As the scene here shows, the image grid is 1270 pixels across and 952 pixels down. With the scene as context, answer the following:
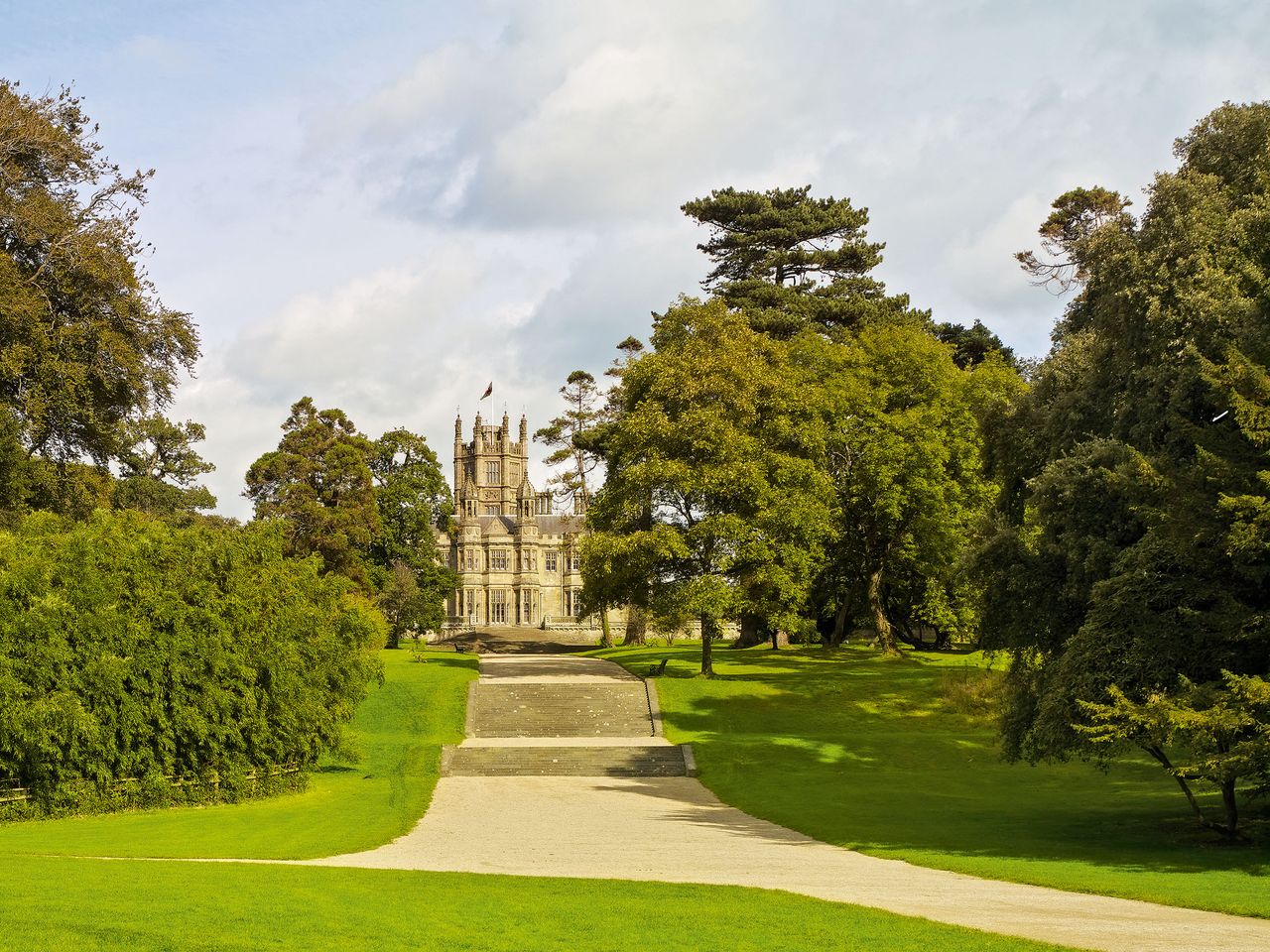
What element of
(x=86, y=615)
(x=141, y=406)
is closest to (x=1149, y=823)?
(x=86, y=615)

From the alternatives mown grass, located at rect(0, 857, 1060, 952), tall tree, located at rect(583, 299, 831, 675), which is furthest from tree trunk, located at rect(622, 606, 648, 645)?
mown grass, located at rect(0, 857, 1060, 952)

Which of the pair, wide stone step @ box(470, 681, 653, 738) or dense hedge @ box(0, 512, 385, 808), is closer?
dense hedge @ box(0, 512, 385, 808)

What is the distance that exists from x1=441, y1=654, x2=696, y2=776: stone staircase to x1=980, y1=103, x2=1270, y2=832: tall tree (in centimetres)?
1135

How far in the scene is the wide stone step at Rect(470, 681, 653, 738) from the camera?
37.5 meters

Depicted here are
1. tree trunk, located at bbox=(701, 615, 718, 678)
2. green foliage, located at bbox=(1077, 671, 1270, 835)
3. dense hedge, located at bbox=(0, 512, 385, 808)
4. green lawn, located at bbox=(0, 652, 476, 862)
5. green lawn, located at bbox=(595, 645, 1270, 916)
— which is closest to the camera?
green foliage, located at bbox=(1077, 671, 1270, 835)

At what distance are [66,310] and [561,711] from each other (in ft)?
60.0

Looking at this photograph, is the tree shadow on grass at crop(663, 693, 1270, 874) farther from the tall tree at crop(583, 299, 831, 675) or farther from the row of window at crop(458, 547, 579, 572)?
the row of window at crop(458, 547, 579, 572)

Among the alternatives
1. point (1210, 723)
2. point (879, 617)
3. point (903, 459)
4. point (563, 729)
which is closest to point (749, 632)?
point (879, 617)

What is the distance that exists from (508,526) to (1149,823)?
295ft

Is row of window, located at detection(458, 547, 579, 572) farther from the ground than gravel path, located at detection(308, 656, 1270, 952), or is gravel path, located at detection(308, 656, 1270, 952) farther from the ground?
row of window, located at detection(458, 547, 579, 572)

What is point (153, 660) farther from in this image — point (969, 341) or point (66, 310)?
point (969, 341)

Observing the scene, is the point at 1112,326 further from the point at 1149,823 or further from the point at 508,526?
the point at 508,526

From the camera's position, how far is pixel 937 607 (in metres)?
48.3

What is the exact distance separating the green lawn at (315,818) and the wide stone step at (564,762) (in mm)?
719
